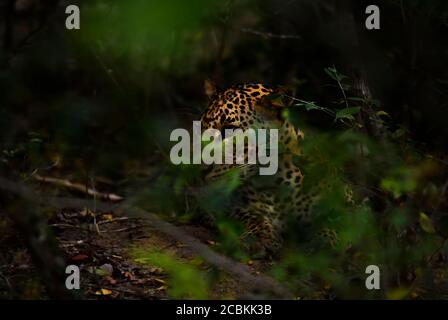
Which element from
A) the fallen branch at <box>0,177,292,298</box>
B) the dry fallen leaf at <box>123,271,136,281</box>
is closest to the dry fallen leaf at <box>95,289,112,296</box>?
the dry fallen leaf at <box>123,271,136,281</box>

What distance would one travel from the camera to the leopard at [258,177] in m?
6.04

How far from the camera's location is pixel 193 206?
20.7ft

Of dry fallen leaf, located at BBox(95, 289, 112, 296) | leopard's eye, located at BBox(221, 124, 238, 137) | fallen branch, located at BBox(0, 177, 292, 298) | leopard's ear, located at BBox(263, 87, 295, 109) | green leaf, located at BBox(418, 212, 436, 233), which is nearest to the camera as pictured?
fallen branch, located at BBox(0, 177, 292, 298)

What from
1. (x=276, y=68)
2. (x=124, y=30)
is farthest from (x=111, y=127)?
(x=124, y=30)

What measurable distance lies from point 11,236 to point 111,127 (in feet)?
11.4

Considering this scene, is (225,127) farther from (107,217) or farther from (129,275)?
(129,275)

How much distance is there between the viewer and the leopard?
604 centimetres

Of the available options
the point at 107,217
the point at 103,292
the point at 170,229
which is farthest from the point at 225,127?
the point at 170,229

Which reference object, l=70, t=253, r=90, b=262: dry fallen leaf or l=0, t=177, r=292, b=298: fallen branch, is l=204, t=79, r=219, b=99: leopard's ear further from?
l=0, t=177, r=292, b=298: fallen branch

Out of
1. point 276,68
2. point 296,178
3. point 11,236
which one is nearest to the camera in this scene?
point 11,236

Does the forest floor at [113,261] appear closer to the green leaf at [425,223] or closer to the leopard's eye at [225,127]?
the leopard's eye at [225,127]

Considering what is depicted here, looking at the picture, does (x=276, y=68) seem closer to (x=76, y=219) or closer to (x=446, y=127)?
(x=446, y=127)

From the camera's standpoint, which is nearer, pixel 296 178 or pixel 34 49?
pixel 296 178

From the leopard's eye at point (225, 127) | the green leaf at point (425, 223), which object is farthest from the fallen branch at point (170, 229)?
the leopard's eye at point (225, 127)
